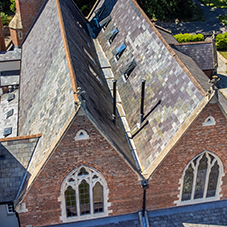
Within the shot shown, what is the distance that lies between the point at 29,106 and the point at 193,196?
15.4 meters

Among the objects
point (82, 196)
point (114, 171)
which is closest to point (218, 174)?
point (114, 171)

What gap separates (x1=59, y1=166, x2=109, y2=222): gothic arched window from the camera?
70.3 feet

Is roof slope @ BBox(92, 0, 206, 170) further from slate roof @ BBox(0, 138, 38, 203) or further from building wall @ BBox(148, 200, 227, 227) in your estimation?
slate roof @ BBox(0, 138, 38, 203)

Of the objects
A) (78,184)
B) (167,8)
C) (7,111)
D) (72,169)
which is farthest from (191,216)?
(167,8)

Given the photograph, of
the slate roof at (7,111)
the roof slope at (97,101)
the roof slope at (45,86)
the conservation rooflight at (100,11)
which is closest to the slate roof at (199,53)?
the conservation rooflight at (100,11)

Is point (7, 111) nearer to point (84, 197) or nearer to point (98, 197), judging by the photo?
point (84, 197)

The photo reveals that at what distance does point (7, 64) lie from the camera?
138 ft

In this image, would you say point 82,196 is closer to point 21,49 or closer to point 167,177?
point 167,177

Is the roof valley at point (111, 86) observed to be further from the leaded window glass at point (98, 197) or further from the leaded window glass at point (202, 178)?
the leaded window glass at point (202, 178)

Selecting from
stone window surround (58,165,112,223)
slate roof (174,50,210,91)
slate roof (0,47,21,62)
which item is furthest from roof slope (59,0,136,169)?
slate roof (0,47,21,62)

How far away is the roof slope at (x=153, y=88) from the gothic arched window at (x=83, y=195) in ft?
11.5

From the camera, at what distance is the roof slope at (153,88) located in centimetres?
2266

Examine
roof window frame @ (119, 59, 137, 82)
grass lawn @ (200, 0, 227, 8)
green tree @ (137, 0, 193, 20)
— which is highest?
roof window frame @ (119, 59, 137, 82)

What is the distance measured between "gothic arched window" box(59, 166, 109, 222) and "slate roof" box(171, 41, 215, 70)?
2387 cm
